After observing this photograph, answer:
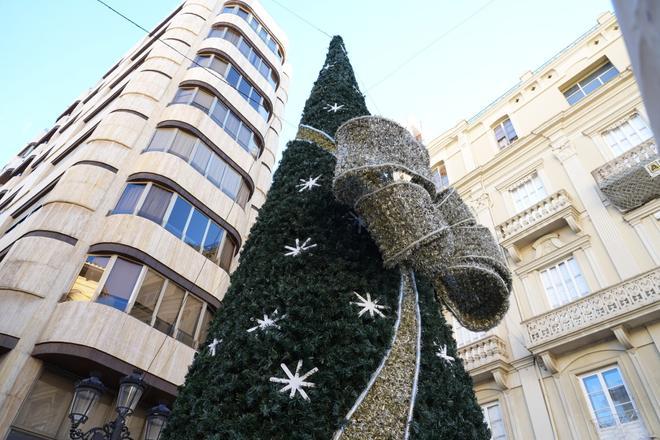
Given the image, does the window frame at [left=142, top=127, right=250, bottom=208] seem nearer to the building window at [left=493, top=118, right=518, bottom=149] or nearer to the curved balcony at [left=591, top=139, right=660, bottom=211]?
the building window at [left=493, top=118, right=518, bottom=149]

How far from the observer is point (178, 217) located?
490 inches

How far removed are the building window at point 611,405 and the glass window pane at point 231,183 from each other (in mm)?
11387

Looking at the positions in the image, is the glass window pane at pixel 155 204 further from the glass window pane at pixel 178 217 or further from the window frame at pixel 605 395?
the window frame at pixel 605 395

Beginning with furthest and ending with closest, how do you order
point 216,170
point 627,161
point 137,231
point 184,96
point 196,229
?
point 184,96, point 216,170, point 196,229, point 627,161, point 137,231

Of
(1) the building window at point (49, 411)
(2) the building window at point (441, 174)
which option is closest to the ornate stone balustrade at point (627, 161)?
(2) the building window at point (441, 174)

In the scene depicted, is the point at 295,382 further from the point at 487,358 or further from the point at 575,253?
the point at 575,253

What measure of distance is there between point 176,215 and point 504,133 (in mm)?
12883

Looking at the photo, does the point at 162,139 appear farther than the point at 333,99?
Yes

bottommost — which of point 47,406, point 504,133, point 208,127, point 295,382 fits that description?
point 295,382

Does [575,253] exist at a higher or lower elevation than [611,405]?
higher

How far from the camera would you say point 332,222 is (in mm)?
3918

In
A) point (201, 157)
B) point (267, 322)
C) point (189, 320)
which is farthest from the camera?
point (201, 157)

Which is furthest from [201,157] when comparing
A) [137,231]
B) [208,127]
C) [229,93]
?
[137,231]

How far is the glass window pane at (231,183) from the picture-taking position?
14.7 meters
